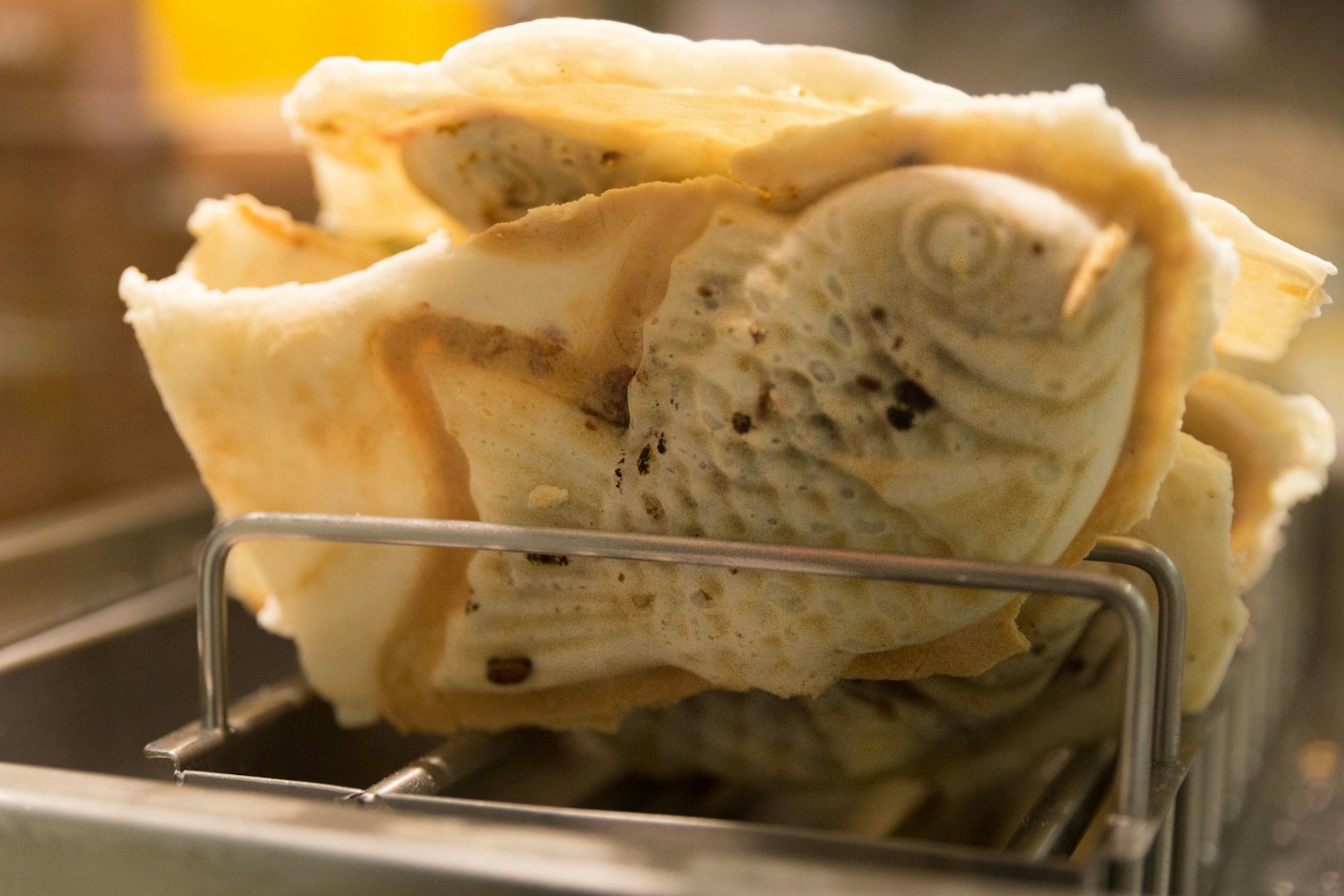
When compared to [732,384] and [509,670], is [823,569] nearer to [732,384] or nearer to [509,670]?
[732,384]

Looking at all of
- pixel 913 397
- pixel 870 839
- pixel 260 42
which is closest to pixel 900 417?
pixel 913 397

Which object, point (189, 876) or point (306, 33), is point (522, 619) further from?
point (306, 33)

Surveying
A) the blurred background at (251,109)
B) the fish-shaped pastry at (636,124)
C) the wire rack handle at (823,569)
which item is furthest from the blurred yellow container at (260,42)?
the wire rack handle at (823,569)

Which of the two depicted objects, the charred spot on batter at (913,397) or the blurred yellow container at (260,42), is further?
the blurred yellow container at (260,42)

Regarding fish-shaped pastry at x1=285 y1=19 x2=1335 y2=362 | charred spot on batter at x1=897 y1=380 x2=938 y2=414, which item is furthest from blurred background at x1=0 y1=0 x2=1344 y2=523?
charred spot on batter at x1=897 y1=380 x2=938 y2=414

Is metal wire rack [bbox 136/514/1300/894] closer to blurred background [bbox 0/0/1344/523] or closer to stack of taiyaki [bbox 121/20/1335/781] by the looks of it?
stack of taiyaki [bbox 121/20/1335/781]

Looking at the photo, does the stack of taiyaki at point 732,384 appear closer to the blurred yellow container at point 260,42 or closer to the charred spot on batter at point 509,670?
the charred spot on batter at point 509,670
